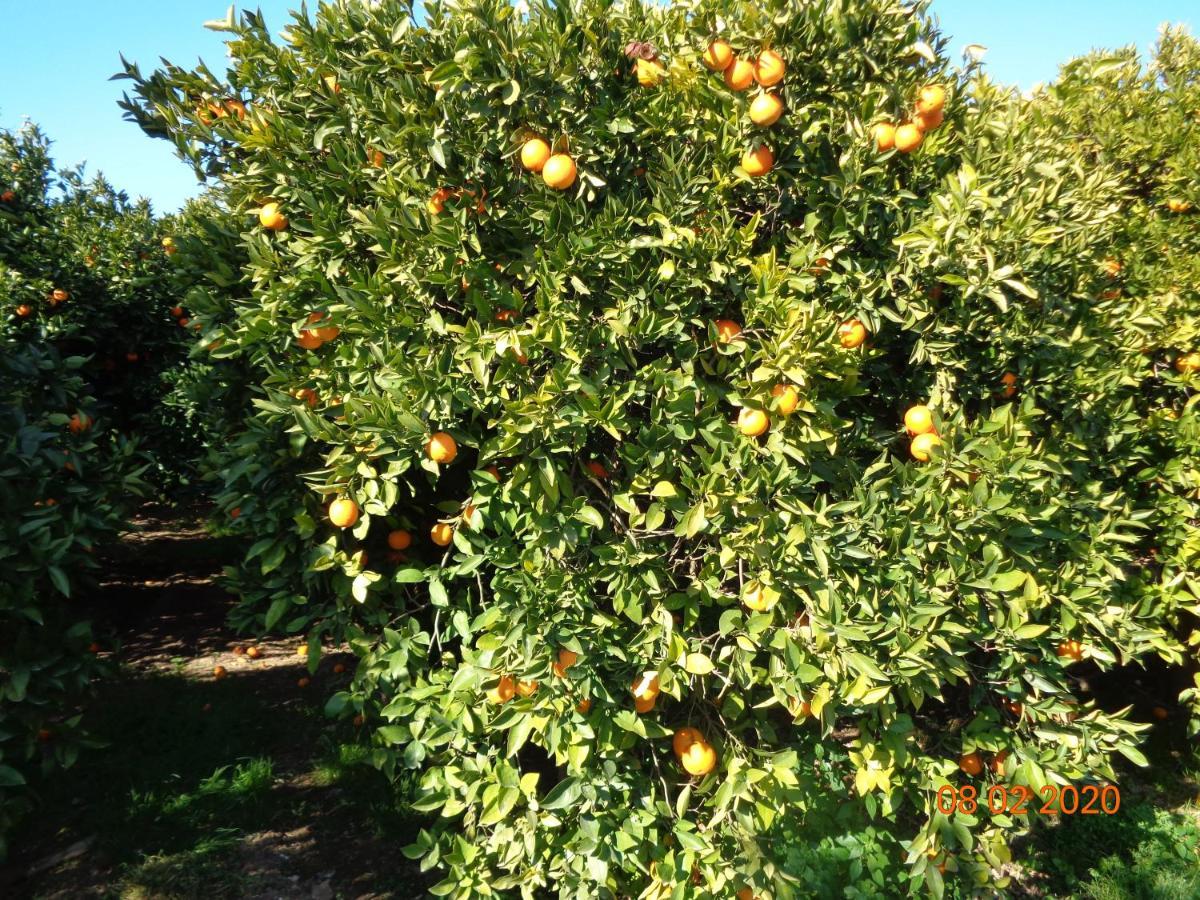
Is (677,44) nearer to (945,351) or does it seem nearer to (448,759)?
(945,351)

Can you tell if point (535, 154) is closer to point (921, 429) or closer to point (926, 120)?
point (926, 120)

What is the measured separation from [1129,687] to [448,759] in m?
4.09

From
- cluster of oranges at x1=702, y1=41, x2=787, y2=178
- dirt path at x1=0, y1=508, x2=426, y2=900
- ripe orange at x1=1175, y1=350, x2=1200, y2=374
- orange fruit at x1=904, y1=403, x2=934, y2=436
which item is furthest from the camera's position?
ripe orange at x1=1175, y1=350, x2=1200, y2=374

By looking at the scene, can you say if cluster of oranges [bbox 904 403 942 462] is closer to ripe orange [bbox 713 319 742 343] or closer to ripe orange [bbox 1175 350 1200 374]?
ripe orange [bbox 713 319 742 343]

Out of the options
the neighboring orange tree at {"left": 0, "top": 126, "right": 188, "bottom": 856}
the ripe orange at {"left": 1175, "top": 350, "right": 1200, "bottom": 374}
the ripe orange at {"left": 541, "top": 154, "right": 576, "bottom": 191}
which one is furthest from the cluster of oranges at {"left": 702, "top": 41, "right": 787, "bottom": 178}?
the ripe orange at {"left": 1175, "top": 350, "right": 1200, "bottom": 374}

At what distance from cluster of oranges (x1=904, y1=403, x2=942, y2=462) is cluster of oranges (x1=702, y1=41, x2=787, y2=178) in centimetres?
90

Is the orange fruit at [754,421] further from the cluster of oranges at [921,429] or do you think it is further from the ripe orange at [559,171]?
the ripe orange at [559,171]

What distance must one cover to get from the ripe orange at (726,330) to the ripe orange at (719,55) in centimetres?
73

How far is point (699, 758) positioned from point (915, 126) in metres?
1.98

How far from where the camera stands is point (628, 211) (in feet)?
6.83

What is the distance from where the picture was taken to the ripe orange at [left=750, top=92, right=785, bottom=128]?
205 cm

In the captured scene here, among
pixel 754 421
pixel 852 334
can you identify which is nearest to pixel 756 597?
pixel 754 421

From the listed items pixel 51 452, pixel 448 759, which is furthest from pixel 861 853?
pixel 51 452

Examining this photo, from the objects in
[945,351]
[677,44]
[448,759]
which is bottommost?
[448,759]
